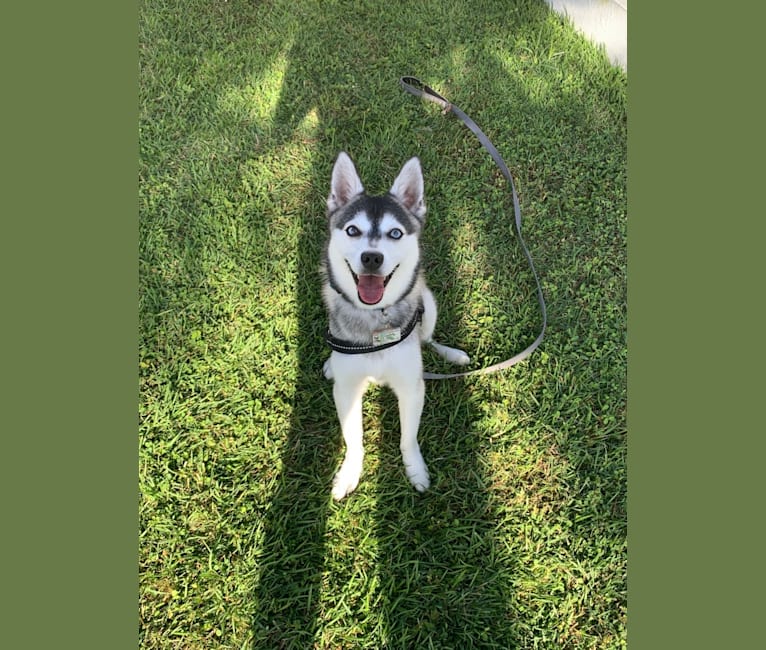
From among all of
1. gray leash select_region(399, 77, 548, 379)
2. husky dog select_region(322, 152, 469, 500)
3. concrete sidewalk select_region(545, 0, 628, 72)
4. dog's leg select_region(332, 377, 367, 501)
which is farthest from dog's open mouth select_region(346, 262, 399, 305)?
concrete sidewalk select_region(545, 0, 628, 72)

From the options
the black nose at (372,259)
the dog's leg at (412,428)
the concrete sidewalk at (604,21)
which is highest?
the concrete sidewalk at (604,21)

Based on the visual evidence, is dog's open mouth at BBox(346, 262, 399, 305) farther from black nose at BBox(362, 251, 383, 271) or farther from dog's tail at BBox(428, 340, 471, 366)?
dog's tail at BBox(428, 340, 471, 366)

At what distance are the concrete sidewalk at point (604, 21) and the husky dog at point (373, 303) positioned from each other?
4.04m

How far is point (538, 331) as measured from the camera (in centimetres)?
398

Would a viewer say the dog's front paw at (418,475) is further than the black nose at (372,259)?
Yes

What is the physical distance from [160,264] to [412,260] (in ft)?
8.46

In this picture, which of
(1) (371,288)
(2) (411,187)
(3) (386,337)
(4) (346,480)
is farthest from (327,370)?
(2) (411,187)

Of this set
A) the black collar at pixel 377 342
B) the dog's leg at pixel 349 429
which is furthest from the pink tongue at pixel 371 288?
the dog's leg at pixel 349 429

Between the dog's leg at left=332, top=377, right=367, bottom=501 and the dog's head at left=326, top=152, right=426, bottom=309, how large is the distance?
52 centimetres

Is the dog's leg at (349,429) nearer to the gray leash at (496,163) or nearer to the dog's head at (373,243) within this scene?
the dog's head at (373,243)

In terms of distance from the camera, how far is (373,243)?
2.69 meters

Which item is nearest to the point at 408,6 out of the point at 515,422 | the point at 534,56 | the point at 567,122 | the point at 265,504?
the point at 534,56

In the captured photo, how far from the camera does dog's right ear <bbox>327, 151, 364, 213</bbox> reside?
312 centimetres

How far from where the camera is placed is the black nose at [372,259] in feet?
8.56
